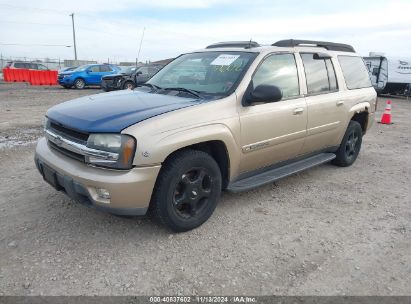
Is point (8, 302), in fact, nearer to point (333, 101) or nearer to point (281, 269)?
point (281, 269)

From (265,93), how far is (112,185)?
1.71 metres

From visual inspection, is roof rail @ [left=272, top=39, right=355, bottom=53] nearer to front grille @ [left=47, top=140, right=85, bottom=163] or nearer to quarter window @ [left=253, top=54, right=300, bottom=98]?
quarter window @ [left=253, top=54, right=300, bottom=98]

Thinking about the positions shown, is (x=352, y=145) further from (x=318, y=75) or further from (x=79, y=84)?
(x=79, y=84)

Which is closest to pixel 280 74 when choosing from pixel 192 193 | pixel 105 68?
pixel 192 193

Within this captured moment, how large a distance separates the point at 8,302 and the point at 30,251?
650mm

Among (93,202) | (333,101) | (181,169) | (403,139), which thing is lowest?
(403,139)

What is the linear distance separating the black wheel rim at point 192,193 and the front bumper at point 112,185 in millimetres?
354

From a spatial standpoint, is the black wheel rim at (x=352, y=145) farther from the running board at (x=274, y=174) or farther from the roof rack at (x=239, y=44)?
the roof rack at (x=239, y=44)

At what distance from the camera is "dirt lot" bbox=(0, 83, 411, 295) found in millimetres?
2736

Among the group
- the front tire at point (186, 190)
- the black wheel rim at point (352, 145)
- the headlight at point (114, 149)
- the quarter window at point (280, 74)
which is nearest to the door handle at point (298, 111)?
the quarter window at point (280, 74)

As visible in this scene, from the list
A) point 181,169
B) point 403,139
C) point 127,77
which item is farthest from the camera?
point 127,77

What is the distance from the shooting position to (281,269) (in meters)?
2.96

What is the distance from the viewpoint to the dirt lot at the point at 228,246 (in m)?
2.74

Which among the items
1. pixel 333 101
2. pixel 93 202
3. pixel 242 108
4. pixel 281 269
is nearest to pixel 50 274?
pixel 93 202
